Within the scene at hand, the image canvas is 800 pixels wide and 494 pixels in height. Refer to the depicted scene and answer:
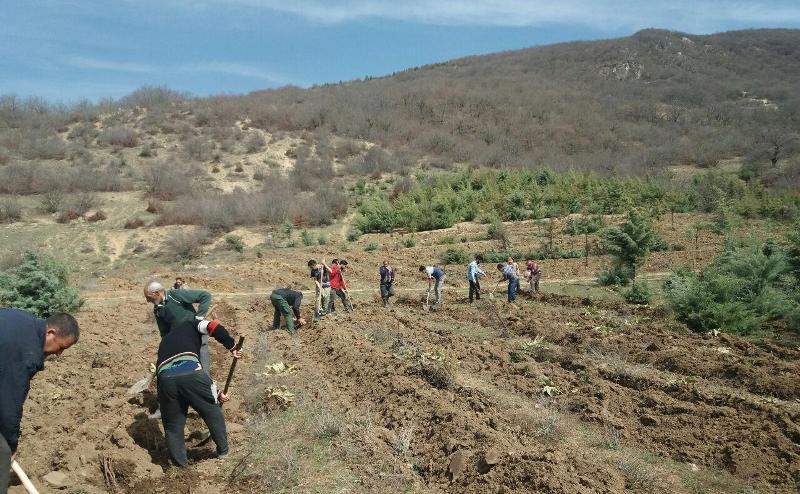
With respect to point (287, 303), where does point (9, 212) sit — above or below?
above

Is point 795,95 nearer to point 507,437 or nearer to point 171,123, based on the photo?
point 171,123

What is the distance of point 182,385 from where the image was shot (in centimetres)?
584

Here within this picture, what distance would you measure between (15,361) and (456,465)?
155 inches

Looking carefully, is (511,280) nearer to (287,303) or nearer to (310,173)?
(287,303)

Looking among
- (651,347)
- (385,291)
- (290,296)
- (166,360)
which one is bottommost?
(385,291)

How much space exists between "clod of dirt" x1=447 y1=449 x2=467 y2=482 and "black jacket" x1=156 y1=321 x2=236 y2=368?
8.57 feet

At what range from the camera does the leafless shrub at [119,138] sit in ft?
146

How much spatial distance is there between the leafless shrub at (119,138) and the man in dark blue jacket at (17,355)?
44658mm

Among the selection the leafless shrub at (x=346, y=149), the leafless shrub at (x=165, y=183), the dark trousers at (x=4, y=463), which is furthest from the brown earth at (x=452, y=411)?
the leafless shrub at (x=346, y=149)

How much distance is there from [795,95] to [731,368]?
252 ft

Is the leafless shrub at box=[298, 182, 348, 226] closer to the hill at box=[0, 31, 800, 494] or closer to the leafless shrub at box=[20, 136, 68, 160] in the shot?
the hill at box=[0, 31, 800, 494]

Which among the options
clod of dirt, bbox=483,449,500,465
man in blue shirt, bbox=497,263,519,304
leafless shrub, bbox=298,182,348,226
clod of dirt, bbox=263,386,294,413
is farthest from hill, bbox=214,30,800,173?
clod of dirt, bbox=483,449,500,465

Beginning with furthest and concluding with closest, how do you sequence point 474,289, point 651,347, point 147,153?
1. point 147,153
2. point 474,289
3. point 651,347

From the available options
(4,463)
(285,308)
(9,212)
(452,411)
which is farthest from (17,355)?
(9,212)
